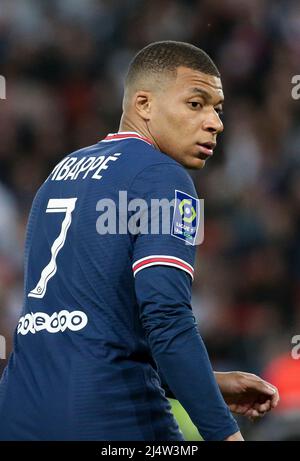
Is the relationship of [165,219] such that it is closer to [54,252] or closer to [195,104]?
[54,252]

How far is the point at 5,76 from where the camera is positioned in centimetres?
763

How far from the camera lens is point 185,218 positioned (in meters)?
2.43

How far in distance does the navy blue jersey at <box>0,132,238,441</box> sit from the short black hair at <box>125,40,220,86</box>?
32cm

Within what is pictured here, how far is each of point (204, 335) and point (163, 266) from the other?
4.17 metres

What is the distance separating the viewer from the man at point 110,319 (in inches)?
90.0

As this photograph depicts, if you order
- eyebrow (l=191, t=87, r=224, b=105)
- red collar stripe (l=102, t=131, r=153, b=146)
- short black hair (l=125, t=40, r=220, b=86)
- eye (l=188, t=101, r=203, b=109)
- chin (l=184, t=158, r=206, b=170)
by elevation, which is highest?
short black hair (l=125, t=40, r=220, b=86)

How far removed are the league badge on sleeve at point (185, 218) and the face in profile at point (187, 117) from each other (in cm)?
29

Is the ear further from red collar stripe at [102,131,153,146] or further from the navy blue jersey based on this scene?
the navy blue jersey

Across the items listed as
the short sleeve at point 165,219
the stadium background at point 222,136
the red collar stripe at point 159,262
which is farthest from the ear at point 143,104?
the stadium background at point 222,136

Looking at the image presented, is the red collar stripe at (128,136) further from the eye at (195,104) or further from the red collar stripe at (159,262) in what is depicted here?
the red collar stripe at (159,262)

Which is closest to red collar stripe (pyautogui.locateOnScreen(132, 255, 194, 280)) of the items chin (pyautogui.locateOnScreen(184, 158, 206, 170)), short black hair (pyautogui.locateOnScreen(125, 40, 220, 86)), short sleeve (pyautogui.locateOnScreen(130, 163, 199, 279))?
short sleeve (pyautogui.locateOnScreen(130, 163, 199, 279))

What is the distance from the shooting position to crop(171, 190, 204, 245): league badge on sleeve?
2.39 m

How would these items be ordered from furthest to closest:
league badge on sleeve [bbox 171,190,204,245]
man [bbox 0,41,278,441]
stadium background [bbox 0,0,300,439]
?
stadium background [bbox 0,0,300,439] < league badge on sleeve [bbox 171,190,204,245] < man [bbox 0,41,278,441]

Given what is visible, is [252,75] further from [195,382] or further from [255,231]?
[195,382]
